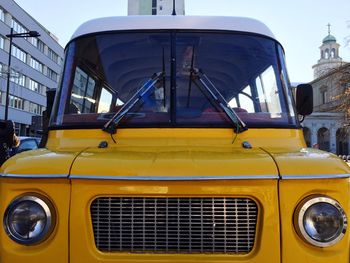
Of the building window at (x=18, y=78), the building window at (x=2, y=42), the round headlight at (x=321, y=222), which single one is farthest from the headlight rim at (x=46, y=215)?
the building window at (x=2, y=42)

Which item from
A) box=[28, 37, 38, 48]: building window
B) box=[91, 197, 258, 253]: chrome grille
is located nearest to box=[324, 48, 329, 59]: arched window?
box=[28, 37, 38, 48]: building window

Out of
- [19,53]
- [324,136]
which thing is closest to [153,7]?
[19,53]

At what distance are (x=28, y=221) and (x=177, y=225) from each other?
0.85 m

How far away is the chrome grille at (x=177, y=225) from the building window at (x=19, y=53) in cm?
5222

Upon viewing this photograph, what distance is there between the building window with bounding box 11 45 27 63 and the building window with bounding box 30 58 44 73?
8.11 ft

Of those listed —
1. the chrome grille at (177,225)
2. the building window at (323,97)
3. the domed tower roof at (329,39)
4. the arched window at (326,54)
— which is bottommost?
the chrome grille at (177,225)

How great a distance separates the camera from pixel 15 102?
53750 millimetres

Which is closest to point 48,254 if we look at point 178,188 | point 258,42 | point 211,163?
point 178,188

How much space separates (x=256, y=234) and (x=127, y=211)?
2.47 feet

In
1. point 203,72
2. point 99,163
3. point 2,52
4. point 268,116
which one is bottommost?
point 99,163

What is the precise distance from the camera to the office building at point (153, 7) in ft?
33.4

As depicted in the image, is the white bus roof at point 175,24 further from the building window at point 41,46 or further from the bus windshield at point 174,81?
the building window at point 41,46

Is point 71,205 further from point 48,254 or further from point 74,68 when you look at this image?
point 74,68

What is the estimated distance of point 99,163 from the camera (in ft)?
9.89
